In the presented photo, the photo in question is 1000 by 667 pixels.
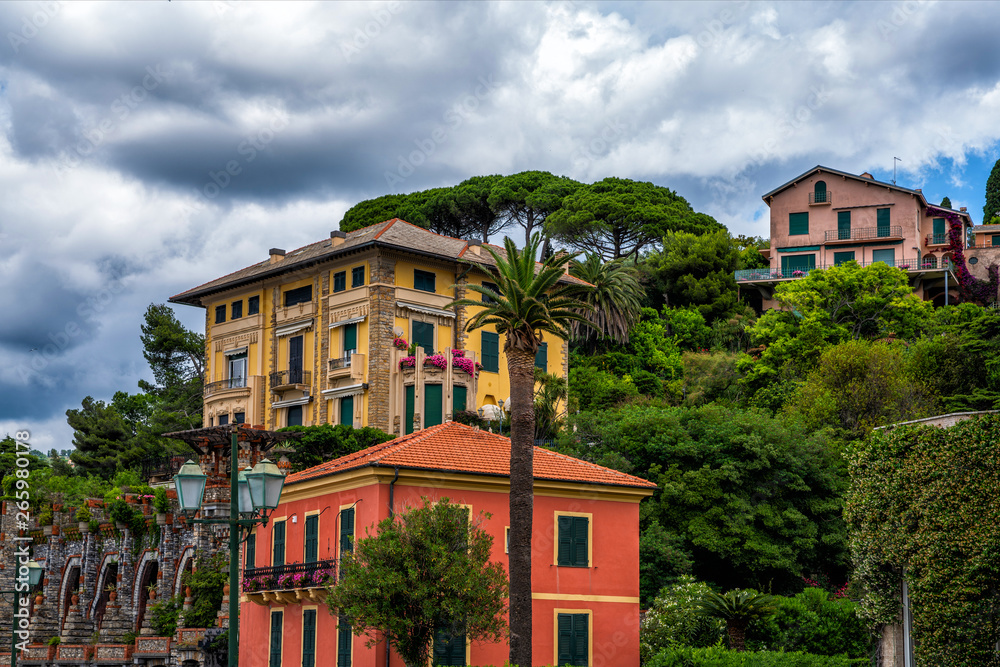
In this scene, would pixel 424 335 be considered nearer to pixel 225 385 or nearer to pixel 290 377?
pixel 290 377

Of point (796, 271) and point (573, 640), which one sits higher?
point (796, 271)

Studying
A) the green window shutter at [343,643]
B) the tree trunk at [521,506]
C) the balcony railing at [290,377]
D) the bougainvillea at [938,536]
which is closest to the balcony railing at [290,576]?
the green window shutter at [343,643]

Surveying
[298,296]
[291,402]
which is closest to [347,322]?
[298,296]

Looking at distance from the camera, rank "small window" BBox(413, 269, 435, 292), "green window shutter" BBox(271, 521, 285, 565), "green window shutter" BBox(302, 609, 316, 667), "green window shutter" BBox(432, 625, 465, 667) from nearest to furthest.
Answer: "green window shutter" BBox(432, 625, 465, 667) < "green window shutter" BBox(302, 609, 316, 667) < "green window shutter" BBox(271, 521, 285, 565) < "small window" BBox(413, 269, 435, 292)

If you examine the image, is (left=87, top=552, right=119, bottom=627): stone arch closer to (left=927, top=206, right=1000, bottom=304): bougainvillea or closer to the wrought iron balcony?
the wrought iron balcony

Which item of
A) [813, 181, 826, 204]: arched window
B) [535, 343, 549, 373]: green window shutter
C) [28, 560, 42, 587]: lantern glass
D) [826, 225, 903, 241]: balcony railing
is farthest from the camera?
[813, 181, 826, 204]: arched window

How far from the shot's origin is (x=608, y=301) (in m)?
59.9

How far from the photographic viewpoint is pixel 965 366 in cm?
4425

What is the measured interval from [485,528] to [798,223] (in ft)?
150

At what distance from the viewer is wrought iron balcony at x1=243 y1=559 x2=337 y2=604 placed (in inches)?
1134

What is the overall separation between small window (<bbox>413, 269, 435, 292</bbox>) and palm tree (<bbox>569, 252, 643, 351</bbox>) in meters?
9.72

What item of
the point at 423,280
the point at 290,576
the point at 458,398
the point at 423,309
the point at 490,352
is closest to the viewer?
the point at 290,576

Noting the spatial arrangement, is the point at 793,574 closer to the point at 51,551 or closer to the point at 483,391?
the point at 483,391

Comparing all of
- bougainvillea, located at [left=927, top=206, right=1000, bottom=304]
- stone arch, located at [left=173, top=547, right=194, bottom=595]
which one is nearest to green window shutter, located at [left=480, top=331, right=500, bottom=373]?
stone arch, located at [left=173, top=547, right=194, bottom=595]
